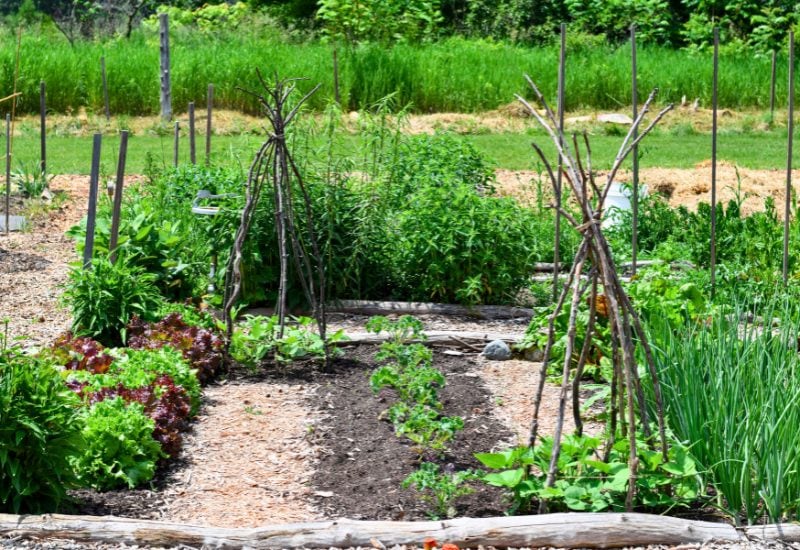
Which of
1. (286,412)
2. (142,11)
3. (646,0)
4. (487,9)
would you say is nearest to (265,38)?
(487,9)

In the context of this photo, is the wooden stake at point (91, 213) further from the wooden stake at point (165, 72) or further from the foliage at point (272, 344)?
the wooden stake at point (165, 72)

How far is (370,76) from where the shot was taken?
20.2 m

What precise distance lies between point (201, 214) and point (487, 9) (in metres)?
21.3

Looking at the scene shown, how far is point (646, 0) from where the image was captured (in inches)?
1056

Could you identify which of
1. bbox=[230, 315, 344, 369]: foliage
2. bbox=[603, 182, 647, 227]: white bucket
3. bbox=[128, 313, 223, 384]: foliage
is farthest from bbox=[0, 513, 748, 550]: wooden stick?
bbox=[603, 182, 647, 227]: white bucket

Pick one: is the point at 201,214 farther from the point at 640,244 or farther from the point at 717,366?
the point at 717,366

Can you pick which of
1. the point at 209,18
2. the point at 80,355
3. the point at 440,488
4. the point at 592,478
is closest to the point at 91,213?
the point at 80,355

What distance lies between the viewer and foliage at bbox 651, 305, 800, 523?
14.5 ft

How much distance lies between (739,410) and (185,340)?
3195 mm

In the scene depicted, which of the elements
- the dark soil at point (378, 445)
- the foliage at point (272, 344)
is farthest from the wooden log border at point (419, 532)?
the foliage at point (272, 344)

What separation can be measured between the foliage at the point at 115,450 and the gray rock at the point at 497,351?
265 cm

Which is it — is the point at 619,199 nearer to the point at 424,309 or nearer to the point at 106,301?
the point at 424,309

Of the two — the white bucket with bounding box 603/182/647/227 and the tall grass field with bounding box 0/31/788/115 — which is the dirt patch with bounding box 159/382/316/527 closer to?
the white bucket with bounding box 603/182/647/227

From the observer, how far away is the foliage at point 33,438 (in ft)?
14.4
